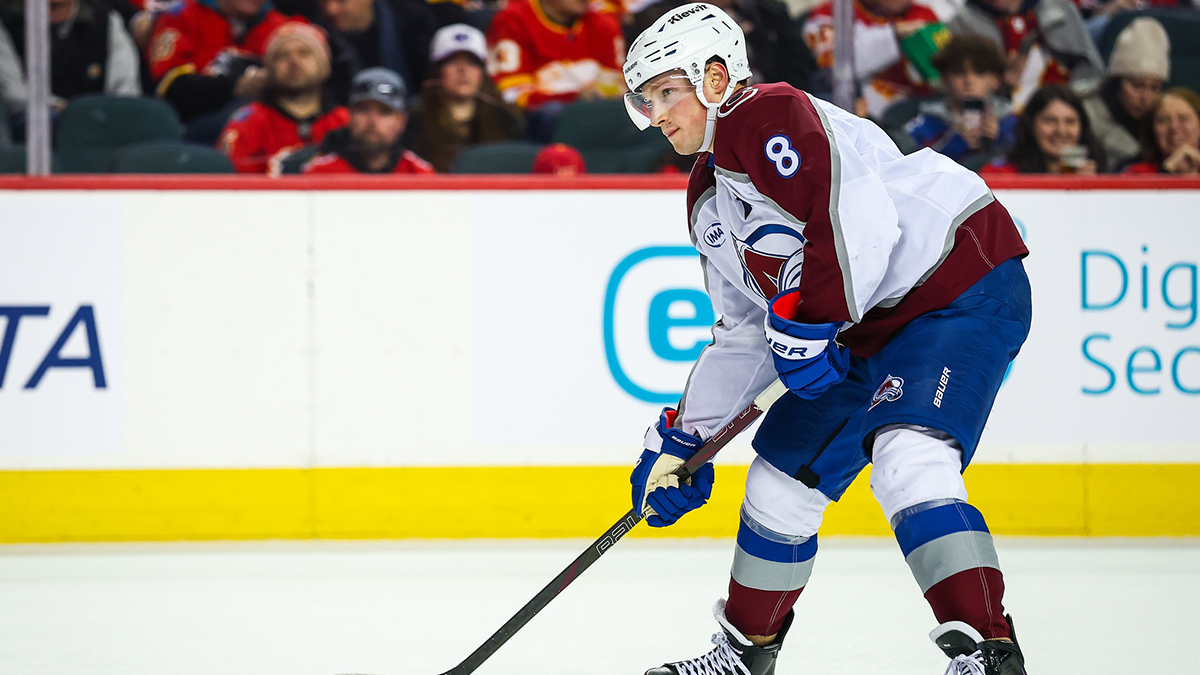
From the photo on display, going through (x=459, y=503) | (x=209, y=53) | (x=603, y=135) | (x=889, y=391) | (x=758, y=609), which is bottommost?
(x=459, y=503)

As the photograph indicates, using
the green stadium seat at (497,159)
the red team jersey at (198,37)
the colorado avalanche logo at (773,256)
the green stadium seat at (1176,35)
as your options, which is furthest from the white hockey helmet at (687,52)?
the red team jersey at (198,37)

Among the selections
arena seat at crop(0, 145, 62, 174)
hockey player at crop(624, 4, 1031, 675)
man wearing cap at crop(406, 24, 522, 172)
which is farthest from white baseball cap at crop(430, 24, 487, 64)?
hockey player at crop(624, 4, 1031, 675)

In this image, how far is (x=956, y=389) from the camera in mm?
1704

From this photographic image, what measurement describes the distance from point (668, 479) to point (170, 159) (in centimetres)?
227

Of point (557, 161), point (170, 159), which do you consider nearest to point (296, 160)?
point (170, 159)

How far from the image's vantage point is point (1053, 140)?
12.7ft

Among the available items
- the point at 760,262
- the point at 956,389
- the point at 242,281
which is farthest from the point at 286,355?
the point at 956,389

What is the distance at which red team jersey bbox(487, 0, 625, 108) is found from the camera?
452 cm

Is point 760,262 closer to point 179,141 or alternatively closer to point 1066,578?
point 1066,578

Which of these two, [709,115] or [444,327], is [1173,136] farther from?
[709,115]

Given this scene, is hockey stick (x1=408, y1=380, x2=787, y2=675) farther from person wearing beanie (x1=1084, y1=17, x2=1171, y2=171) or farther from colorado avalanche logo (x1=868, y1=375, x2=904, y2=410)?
person wearing beanie (x1=1084, y1=17, x2=1171, y2=171)

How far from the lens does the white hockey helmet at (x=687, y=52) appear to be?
181cm

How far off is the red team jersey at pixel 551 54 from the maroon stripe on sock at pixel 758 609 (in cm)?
282

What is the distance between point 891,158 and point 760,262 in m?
0.26
